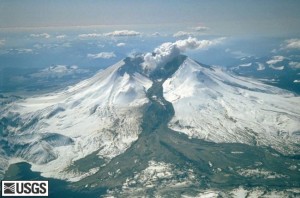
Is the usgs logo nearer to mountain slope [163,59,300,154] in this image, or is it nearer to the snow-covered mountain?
the snow-covered mountain

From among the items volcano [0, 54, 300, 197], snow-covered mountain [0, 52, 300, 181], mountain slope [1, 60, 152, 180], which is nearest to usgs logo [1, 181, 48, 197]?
volcano [0, 54, 300, 197]

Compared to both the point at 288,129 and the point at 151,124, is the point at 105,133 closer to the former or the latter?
the point at 151,124

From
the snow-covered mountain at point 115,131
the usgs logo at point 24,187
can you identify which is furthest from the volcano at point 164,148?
the usgs logo at point 24,187

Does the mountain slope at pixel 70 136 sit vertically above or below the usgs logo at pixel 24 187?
below

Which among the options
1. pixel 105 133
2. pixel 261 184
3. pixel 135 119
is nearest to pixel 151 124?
pixel 135 119

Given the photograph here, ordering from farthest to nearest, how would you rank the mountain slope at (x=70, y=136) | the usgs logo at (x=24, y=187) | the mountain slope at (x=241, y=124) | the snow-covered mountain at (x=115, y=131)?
the mountain slope at (x=241, y=124), the snow-covered mountain at (x=115, y=131), the mountain slope at (x=70, y=136), the usgs logo at (x=24, y=187)

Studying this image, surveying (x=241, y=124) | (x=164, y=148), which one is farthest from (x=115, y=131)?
(x=241, y=124)

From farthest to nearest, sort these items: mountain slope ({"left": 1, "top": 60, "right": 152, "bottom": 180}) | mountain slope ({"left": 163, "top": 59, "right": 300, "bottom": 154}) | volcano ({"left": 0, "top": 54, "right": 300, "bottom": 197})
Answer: mountain slope ({"left": 163, "top": 59, "right": 300, "bottom": 154}) < mountain slope ({"left": 1, "top": 60, "right": 152, "bottom": 180}) < volcano ({"left": 0, "top": 54, "right": 300, "bottom": 197})

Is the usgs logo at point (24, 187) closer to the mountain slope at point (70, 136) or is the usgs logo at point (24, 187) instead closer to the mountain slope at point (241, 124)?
the mountain slope at point (70, 136)

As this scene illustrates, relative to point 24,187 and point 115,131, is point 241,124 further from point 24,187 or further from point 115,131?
point 24,187

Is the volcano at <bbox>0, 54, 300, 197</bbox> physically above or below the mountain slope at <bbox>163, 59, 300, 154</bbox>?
below

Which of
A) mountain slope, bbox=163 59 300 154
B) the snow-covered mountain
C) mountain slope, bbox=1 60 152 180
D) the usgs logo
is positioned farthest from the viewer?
mountain slope, bbox=163 59 300 154
